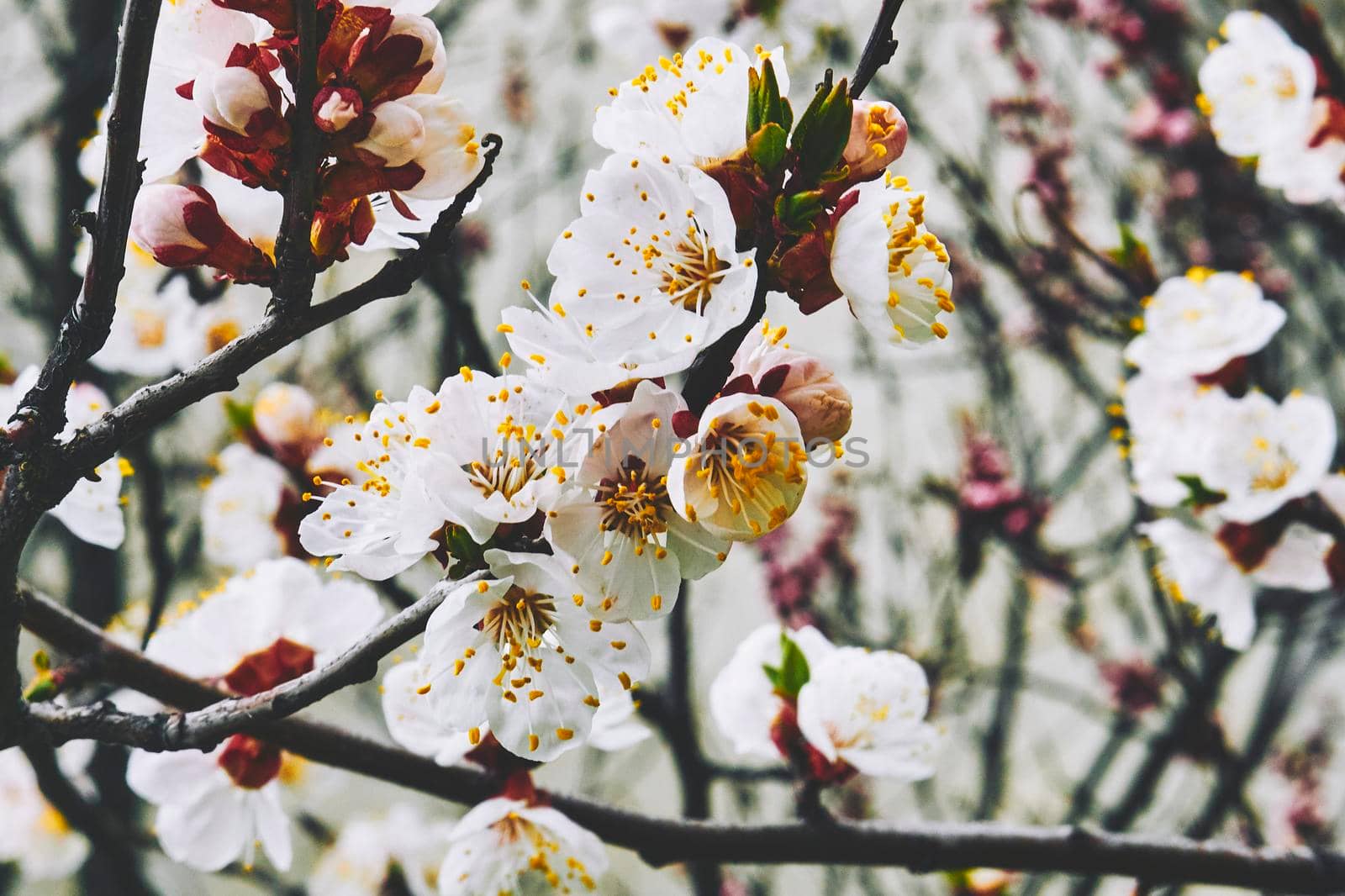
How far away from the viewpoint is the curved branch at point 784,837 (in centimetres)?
97

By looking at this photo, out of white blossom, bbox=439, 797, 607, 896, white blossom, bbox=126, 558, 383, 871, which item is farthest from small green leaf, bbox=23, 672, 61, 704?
white blossom, bbox=439, 797, 607, 896

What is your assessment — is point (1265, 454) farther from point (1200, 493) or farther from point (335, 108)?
point (335, 108)

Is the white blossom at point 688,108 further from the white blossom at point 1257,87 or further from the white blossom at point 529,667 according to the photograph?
the white blossom at point 1257,87

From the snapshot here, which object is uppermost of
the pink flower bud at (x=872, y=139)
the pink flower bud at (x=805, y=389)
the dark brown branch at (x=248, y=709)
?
the pink flower bud at (x=872, y=139)

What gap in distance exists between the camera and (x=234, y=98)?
0.67m

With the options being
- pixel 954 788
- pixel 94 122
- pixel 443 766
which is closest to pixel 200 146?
pixel 443 766

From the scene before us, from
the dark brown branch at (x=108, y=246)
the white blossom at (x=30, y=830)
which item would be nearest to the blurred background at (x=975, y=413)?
the white blossom at (x=30, y=830)

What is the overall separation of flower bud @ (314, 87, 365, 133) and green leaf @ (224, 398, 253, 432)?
3.10 ft

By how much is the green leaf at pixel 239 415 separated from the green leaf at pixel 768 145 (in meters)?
1.10

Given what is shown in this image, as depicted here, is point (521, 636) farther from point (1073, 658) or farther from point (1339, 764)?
point (1339, 764)

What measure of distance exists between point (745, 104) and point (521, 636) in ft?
1.51

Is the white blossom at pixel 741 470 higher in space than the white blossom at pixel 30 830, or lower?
higher

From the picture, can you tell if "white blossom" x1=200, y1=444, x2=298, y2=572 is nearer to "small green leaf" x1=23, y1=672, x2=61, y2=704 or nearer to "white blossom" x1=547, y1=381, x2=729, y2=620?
"small green leaf" x1=23, y1=672, x2=61, y2=704

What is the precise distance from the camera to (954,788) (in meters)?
3.33
